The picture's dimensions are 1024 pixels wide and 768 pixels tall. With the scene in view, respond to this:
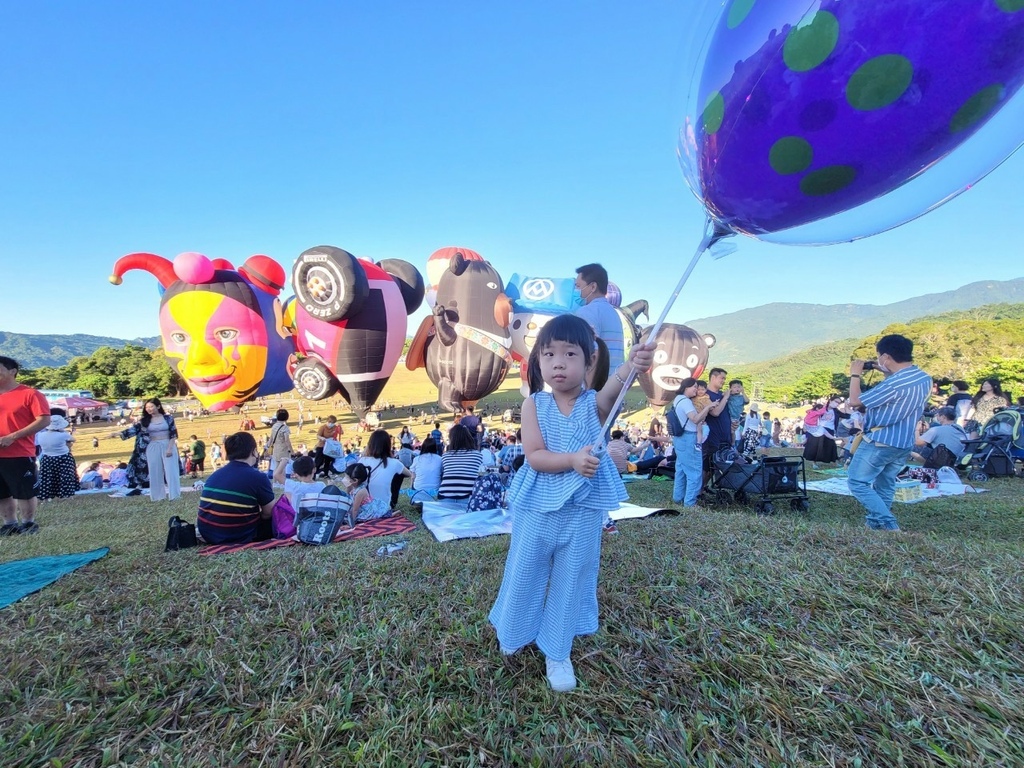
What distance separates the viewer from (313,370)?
53.5ft

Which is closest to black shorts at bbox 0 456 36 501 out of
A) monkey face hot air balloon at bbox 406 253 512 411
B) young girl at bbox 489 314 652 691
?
young girl at bbox 489 314 652 691

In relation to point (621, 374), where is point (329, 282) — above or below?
above

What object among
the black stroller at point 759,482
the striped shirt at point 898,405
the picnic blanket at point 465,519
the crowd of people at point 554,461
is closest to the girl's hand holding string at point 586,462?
the crowd of people at point 554,461

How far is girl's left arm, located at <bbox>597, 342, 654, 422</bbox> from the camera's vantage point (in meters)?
1.76

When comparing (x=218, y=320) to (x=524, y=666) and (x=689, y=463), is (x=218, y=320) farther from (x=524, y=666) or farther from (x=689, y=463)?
(x=524, y=666)

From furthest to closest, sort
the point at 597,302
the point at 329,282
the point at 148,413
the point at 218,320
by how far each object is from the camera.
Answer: the point at 218,320 → the point at 329,282 → the point at 148,413 → the point at 597,302

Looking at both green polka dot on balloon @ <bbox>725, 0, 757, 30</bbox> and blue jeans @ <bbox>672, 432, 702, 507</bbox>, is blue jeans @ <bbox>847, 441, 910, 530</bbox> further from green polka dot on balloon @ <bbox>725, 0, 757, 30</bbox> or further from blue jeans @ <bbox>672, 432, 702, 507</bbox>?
green polka dot on balloon @ <bbox>725, 0, 757, 30</bbox>

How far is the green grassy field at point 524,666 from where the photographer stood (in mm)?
1463

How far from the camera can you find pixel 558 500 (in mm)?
1781

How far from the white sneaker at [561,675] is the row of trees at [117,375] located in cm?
4494

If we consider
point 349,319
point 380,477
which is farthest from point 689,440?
point 349,319

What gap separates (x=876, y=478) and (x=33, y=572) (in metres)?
6.66

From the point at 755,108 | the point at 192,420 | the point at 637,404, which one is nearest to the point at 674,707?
the point at 755,108

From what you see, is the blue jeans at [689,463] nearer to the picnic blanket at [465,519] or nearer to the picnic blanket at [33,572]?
the picnic blanket at [465,519]
